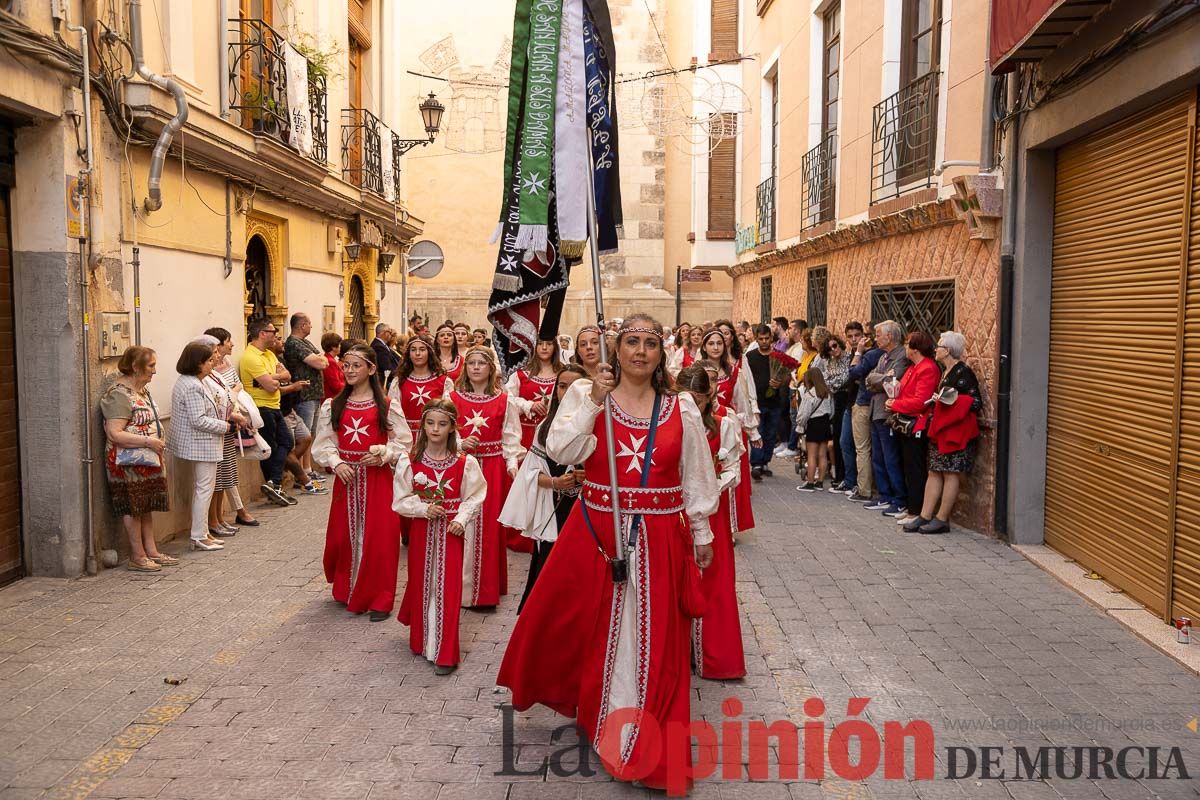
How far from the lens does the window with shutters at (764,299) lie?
19.3m

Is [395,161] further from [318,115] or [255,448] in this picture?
[255,448]

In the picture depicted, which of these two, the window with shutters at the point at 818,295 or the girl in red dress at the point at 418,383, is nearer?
the girl in red dress at the point at 418,383

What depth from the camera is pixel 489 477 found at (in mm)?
7336

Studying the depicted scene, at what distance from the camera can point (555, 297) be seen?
18.0 feet

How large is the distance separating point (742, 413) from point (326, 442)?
3840mm

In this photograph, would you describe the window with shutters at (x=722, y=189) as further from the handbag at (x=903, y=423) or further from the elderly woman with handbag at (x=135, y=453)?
the elderly woman with handbag at (x=135, y=453)

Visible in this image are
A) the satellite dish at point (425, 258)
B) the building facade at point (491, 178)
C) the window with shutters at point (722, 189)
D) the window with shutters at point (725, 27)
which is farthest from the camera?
the building facade at point (491, 178)

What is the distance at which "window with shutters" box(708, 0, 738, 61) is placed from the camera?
883 inches

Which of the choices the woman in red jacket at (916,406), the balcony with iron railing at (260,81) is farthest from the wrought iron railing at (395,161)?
the woman in red jacket at (916,406)

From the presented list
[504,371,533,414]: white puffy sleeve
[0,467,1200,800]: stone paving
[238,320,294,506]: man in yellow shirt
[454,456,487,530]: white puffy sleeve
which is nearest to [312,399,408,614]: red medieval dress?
[0,467,1200,800]: stone paving

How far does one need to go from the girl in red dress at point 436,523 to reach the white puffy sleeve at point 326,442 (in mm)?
927

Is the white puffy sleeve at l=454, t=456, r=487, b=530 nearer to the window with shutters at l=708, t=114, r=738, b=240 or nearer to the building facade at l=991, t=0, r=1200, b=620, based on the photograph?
the building facade at l=991, t=0, r=1200, b=620

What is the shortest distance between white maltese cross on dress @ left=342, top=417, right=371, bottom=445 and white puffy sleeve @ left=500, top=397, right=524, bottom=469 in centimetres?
93

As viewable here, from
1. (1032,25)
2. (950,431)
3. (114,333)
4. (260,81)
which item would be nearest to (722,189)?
(260,81)
